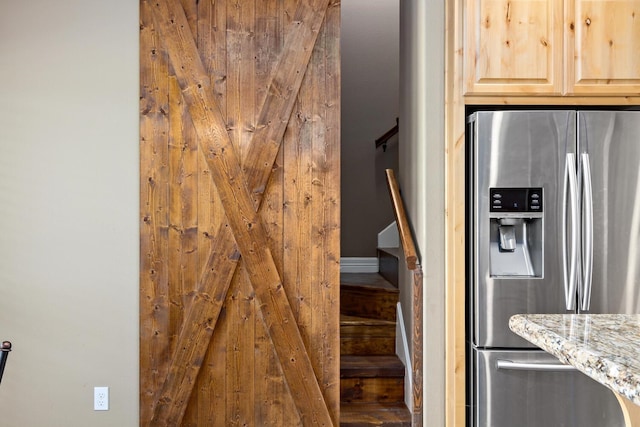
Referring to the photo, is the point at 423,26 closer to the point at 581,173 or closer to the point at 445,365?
the point at 581,173

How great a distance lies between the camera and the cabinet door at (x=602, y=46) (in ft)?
8.69

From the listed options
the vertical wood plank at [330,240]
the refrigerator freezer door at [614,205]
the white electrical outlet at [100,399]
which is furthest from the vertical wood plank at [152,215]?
the refrigerator freezer door at [614,205]

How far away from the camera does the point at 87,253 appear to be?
9.63 ft

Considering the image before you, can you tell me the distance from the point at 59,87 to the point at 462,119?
2.04 m

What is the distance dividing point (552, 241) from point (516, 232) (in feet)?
0.53

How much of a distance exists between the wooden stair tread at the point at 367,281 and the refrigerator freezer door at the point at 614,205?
48.7 inches

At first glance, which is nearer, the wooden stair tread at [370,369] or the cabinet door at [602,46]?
the cabinet door at [602,46]

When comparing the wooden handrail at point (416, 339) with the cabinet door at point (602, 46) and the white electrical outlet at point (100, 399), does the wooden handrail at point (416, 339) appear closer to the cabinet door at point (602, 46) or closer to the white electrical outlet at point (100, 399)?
the cabinet door at point (602, 46)

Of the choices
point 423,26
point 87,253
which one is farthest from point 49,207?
point 423,26

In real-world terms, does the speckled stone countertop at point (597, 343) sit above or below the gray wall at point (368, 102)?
below

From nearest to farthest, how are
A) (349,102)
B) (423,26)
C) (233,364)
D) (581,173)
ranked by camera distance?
(581,173), (423,26), (233,364), (349,102)

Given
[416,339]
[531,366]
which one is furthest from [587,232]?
[416,339]

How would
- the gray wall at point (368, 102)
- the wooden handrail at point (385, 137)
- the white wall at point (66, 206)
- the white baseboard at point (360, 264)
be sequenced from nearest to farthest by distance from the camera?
the white wall at point (66, 206) → the wooden handrail at point (385, 137) → the white baseboard at point (360, 264) → the gray wall at point (368, 102)

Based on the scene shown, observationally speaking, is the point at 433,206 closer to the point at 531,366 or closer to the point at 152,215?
the point at 531,366
